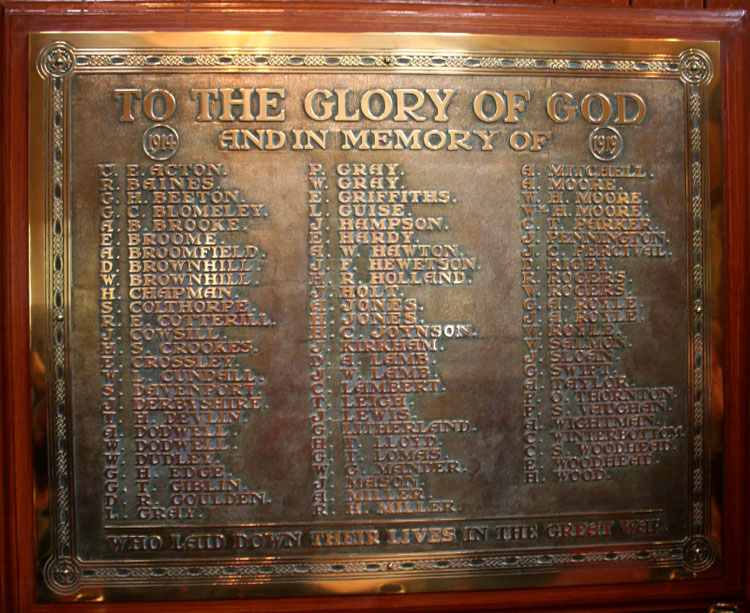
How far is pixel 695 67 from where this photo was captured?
257cm

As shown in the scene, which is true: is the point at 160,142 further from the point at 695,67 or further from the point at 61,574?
the point at 695,67

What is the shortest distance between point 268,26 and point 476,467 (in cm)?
192

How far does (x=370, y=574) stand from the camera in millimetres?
2496

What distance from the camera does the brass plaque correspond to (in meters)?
2.44

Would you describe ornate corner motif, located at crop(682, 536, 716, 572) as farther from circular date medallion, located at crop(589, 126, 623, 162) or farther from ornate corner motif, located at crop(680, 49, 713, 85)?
ornate corner motif, located at crop(680, 49, 713, 85)

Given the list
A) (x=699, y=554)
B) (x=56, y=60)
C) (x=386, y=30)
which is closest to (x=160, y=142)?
(x=56, y=60)

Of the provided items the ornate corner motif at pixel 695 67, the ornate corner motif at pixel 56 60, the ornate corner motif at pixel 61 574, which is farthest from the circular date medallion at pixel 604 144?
the ornate corner motif at pixel 61 574

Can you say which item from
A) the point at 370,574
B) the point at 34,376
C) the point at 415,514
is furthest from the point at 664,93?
the point at 34,376

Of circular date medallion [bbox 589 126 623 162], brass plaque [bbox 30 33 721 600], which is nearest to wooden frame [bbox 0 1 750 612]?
brass plaque [bbox 30 33 721 600]

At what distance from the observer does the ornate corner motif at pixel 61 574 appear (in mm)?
2434

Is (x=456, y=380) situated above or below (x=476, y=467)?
above

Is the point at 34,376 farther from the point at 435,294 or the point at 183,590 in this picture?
the point at 435,294

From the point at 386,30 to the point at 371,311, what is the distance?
111cm

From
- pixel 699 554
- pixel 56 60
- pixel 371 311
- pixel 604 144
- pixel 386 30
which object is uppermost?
pixel 386 30
